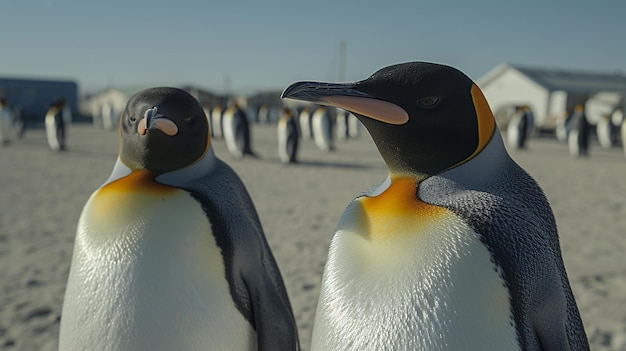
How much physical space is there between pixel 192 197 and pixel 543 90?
25316 millimetres

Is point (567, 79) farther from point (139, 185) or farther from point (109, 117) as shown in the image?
point (139, 185)

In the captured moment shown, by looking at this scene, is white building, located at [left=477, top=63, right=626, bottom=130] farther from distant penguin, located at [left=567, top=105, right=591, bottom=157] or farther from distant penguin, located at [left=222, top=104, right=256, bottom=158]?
distant penguin, located at [left=222, top=104, right=256, bottom=158]

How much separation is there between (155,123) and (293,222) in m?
4.00

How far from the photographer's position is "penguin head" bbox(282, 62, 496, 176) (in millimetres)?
1135

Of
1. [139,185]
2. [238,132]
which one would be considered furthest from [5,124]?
[139,185]

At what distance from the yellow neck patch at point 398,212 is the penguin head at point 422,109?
2.8 inches

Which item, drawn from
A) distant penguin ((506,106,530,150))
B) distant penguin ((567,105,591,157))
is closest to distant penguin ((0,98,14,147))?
distant penguin ((506,106,530,150))

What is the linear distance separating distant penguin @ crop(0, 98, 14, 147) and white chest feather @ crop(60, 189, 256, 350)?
14111 millimetres

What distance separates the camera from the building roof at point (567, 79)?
24.6 meters

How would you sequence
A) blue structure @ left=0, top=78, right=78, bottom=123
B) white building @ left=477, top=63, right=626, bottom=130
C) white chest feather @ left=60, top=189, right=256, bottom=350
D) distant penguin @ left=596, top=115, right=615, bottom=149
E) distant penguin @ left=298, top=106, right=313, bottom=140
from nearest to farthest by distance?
white chest feather @ left=60, top=189, right=256, bottom=350
distant penguin @ left=596, top=115, right=615, bottom=149
distant penguin @ left=298, top=106, right=313, bottom=140
white building @ left=477, top=63, right=626, bottom=130
blue structure @ left=0, top=78, right=78, bottom=123

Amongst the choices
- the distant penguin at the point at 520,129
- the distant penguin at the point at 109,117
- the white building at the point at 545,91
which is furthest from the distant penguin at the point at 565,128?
the distant penguin at the point at 109,117

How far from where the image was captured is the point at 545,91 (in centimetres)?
2366

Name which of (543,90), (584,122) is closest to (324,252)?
(584,122)

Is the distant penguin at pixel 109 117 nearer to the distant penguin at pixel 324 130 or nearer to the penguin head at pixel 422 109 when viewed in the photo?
the distant penguin at pixel 324 130
